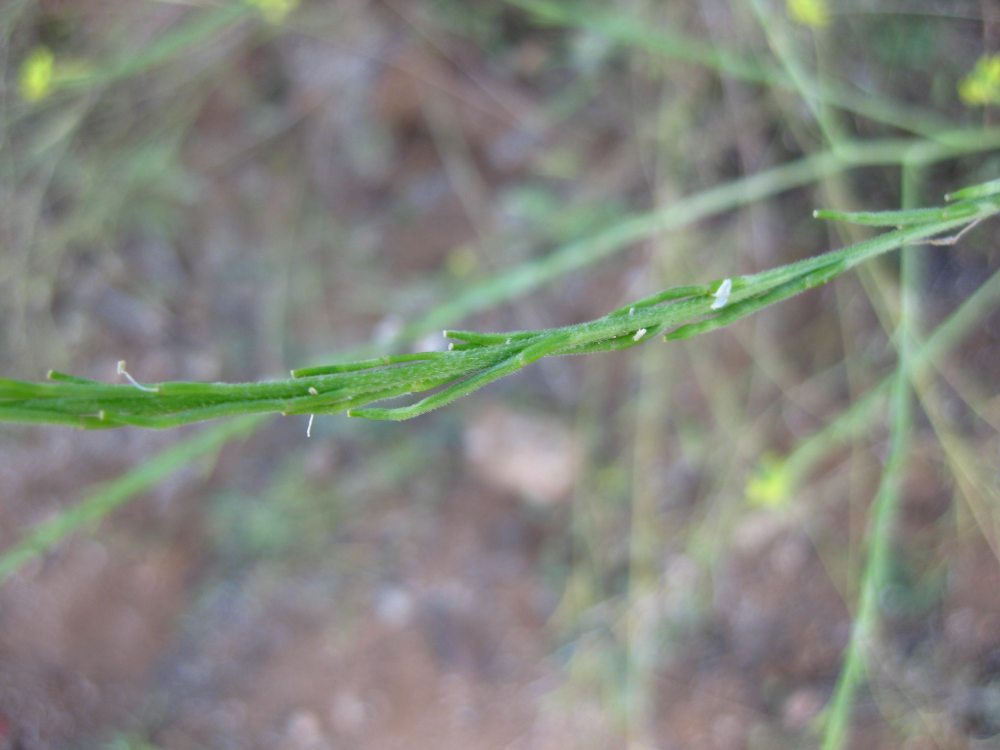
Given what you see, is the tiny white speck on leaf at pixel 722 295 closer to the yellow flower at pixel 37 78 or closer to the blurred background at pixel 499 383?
the blurred background at pixel 499 383

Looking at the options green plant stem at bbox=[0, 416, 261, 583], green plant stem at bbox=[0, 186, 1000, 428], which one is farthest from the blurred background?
green plant stem at bbox=[0, 186, 1000, 428]

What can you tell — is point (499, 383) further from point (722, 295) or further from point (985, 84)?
point (722, 295)

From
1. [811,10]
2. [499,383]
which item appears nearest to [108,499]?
[499,383]

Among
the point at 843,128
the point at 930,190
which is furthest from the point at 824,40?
the point at 930,190

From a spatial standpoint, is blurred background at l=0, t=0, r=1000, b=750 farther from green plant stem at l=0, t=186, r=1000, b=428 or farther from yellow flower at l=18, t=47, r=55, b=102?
green plant stem at l=0, t=186, r=1000, b=428

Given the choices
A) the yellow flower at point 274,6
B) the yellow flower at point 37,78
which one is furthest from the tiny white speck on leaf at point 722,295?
the yellow flower at point 37,78

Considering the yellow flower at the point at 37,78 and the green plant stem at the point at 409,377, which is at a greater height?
the yellow flower at the point at 37,78
